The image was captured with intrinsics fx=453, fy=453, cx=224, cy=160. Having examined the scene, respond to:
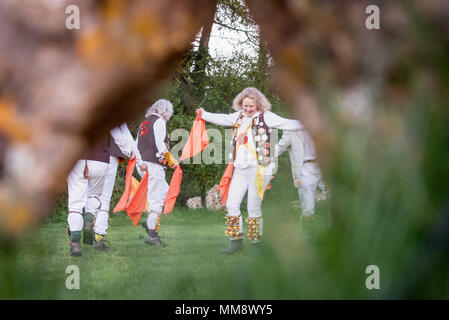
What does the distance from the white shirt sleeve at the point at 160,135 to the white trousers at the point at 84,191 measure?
1.11 meters

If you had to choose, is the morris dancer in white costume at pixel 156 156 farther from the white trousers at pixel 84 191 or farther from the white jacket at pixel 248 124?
the white jacket at pixel 248 124

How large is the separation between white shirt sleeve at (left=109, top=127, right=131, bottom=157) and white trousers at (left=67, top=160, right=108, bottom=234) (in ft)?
1.83

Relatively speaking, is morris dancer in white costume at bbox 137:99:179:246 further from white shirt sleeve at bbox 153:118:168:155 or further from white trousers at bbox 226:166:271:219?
white trousers at bbox 226:166:271:219

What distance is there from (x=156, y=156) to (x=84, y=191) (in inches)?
70.3

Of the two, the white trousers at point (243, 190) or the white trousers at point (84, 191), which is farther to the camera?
the white trousers at point (243, 190)

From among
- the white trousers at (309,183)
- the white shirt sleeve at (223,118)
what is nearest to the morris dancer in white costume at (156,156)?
the white shirt sleeve at (223,118)

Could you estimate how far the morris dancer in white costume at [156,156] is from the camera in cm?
671

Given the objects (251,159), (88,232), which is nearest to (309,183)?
(251,159)

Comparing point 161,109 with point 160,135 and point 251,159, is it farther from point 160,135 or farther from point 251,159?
point 251,159

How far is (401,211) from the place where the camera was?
738 mm

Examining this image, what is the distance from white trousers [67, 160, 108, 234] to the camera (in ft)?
16.1

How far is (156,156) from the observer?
6.75 m

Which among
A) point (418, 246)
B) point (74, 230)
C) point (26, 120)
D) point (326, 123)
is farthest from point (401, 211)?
point (74, 230)

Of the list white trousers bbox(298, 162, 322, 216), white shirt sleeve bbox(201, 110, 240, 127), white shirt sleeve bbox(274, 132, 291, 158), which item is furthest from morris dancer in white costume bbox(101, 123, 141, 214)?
white trousers bbox(298, 162, 322, 216)
